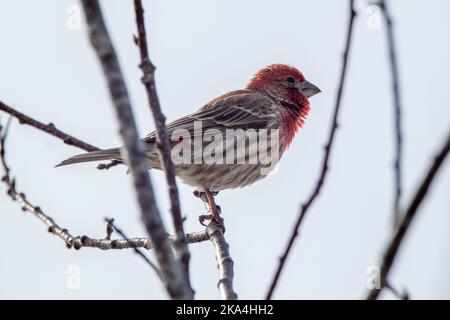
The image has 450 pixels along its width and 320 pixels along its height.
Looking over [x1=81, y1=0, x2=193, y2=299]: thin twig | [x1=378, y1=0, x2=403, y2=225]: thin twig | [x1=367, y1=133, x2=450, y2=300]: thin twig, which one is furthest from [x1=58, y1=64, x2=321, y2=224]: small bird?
[x1=367, y1=133, x2=450, y2=300]: thin twig

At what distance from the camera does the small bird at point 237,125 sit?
8320 millimetres

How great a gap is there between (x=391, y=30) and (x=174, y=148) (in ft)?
18.7

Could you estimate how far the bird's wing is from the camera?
906 centimetres

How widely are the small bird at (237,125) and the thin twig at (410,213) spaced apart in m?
4.91

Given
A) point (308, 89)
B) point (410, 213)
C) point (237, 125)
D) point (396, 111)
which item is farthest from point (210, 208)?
point (410, 213)

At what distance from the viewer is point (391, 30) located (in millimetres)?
2840

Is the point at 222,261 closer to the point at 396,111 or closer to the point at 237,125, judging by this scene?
the point at 396,111

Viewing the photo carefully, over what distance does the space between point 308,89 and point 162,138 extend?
24.5 feet

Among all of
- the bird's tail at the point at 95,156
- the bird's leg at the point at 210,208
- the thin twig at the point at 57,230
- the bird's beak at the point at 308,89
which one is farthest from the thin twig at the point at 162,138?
the bird's beak at the point at 308,89

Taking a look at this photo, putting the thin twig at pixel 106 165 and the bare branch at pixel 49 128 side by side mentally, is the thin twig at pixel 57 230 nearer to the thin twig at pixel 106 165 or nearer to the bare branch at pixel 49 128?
the bare branch at pixel 49 128

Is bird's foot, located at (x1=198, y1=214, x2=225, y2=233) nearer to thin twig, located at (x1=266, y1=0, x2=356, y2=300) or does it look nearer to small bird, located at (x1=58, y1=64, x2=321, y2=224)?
small bird, located at (x1=58, y1=64, x2=321, y2=224)

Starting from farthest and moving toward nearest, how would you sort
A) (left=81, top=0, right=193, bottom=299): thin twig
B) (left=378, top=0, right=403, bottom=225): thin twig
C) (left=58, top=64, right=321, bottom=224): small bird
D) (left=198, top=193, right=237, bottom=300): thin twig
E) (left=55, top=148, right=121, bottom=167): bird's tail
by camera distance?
(left=58, top=64, right=321, bottom=224): small bird → (left=55, top=148, right=121, bottom=167): bird's tail → (left=198, top=193, right=237, bottom=300): thin twig → (left=378, top=0, right=403, bottom=225): thin twig → (left=81, top=0, right=193, bottom=299): thin twig
